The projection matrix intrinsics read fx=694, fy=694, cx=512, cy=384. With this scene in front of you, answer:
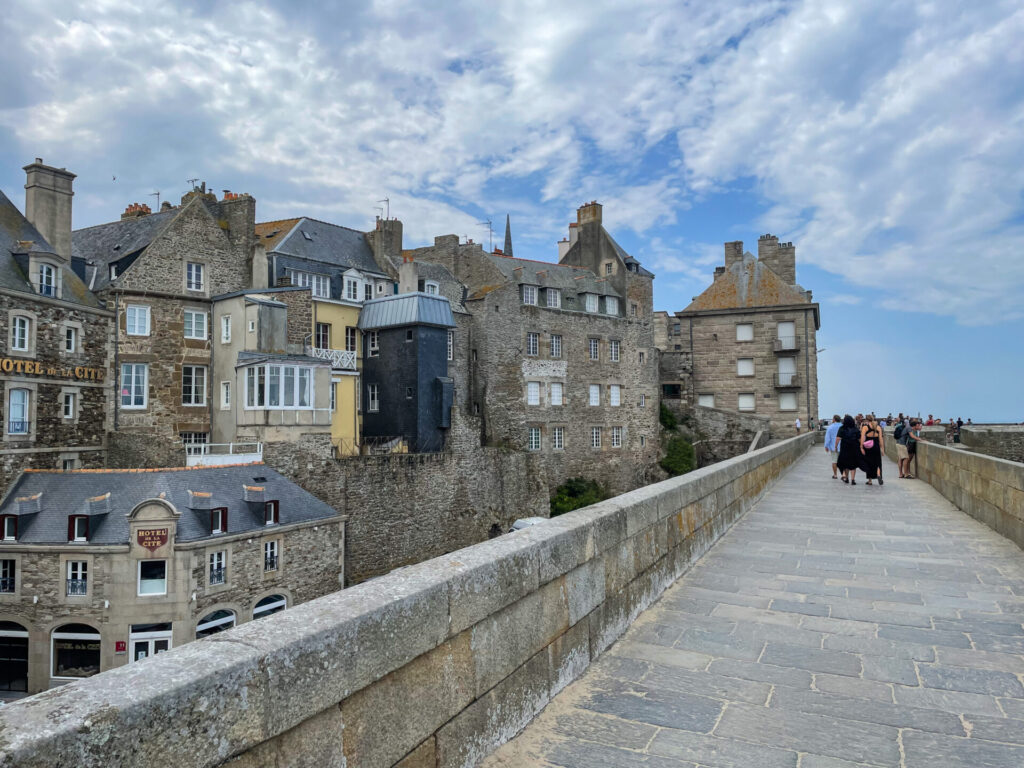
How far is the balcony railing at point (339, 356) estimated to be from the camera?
3027cm

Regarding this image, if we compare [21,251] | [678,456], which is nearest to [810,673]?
[21,251]

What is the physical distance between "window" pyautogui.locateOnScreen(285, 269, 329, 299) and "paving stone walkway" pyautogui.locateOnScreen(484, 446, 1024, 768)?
26810 mm

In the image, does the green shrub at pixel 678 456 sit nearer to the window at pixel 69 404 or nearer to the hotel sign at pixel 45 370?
the hotel sign at pixel 45 370

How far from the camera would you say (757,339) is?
44.0 meters

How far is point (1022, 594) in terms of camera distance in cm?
586

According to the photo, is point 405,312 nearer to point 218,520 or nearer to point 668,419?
point 218,520

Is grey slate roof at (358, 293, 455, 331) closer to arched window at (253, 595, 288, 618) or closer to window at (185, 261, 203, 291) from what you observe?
→ window at (185, 261, 203, 291)

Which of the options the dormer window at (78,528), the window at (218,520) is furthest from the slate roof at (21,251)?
the window at (218,520)

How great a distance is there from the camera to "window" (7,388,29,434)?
73.8 feet

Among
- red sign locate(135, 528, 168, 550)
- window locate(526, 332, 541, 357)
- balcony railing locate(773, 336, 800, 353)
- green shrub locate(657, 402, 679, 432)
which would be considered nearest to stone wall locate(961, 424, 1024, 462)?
balcony railing locate(773, 336, 800, 353)

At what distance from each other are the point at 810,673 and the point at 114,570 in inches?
822

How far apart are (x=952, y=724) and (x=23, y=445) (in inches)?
1046

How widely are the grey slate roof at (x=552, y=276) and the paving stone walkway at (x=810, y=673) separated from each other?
108 feet

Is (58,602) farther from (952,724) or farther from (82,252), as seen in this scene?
(952,724)
